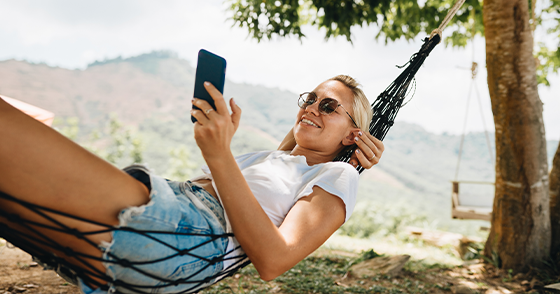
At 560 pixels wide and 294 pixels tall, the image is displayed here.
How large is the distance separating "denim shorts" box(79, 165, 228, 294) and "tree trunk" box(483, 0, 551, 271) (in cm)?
287

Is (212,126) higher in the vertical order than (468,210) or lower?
higher

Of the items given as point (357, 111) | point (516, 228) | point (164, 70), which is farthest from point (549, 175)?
point (164, 70)

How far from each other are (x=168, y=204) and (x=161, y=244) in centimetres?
11

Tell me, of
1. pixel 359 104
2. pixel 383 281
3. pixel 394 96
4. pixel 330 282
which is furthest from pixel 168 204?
pixel 383 281

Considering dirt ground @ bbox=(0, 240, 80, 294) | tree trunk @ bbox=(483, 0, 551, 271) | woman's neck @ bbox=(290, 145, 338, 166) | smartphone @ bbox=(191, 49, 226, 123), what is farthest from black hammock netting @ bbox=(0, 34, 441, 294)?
tree trunk @ bbox=(483, 0, 551, 271)

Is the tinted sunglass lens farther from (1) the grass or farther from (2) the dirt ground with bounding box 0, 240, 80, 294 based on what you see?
(2) the dirt ground with bounding box 0, 240, 80, 294

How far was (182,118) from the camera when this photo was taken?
51.0 meters

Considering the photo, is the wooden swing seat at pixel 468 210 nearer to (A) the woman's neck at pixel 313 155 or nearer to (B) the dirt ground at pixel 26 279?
(A) the woman's neck at pixel 313 155

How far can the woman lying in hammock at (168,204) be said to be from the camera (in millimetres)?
773

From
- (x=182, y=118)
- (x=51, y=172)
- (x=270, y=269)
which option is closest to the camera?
(x=51, y=172)

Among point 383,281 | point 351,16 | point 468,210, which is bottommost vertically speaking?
point 383,281

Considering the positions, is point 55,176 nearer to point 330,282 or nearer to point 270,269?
point 270,269

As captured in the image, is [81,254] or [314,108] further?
[314,108]

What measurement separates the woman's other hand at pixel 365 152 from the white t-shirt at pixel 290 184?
11.4 inches
